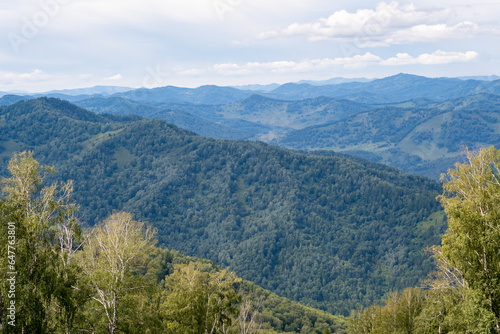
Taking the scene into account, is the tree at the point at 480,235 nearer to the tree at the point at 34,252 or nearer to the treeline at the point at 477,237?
the treeline at the point at 477,237

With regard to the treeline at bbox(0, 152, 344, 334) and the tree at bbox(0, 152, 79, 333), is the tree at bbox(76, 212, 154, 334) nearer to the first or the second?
the treeline at bbox(0, 152, 344, 334)

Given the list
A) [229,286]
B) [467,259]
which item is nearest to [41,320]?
[229,286]

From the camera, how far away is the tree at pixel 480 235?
29047 millimetres

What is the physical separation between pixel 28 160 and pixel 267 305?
175m

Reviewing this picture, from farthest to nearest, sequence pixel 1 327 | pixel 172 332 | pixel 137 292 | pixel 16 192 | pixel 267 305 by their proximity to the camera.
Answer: pixel 267 305 → pixel 137 292 → pixel 172 332 → pixel 16 192 → pixel 1 327

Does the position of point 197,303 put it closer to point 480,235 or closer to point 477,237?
point 477,237

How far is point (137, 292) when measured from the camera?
37781mm

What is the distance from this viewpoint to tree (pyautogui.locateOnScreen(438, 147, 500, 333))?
29047mm

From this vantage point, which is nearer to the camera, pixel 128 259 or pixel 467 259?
pixel 467 259

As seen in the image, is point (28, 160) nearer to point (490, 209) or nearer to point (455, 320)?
point (490, 209)

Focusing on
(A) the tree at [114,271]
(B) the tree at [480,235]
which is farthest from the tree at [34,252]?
(B) the tree at [480,235]

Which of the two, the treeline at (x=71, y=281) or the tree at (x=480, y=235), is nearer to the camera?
the treeline at (x=71, y=281)

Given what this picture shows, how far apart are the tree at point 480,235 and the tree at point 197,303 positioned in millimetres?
19481

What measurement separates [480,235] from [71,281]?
109 ft
